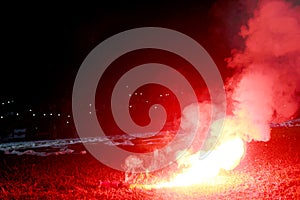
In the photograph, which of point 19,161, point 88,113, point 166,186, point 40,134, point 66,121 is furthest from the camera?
point 88,113

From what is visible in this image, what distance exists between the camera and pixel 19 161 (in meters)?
22.2

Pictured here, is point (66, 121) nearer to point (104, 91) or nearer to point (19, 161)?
point (104, 91)

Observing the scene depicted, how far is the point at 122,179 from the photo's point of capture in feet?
47.3

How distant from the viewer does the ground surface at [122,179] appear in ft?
37.5

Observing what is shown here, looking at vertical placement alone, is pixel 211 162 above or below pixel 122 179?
above

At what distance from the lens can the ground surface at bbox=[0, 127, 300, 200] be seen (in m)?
11.4

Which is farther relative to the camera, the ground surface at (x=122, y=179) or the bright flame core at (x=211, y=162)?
the bright flame core at (x=211, y=162)

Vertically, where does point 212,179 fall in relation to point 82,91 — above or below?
below

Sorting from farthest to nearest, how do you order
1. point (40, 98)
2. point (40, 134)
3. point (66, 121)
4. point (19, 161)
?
point (40, 98)
point (66, 121)
point (40, 134)
point (19, 161)

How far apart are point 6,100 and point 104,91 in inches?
592

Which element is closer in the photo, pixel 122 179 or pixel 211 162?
pixel 122 179

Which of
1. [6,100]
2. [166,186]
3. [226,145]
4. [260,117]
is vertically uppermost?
[6,100]

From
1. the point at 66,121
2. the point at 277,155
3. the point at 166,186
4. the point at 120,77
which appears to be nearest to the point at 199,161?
the point at 166,186

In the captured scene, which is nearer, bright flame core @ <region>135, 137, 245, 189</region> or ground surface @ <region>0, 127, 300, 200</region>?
ground surface @ <region>0, 127, 300, 200</region>
